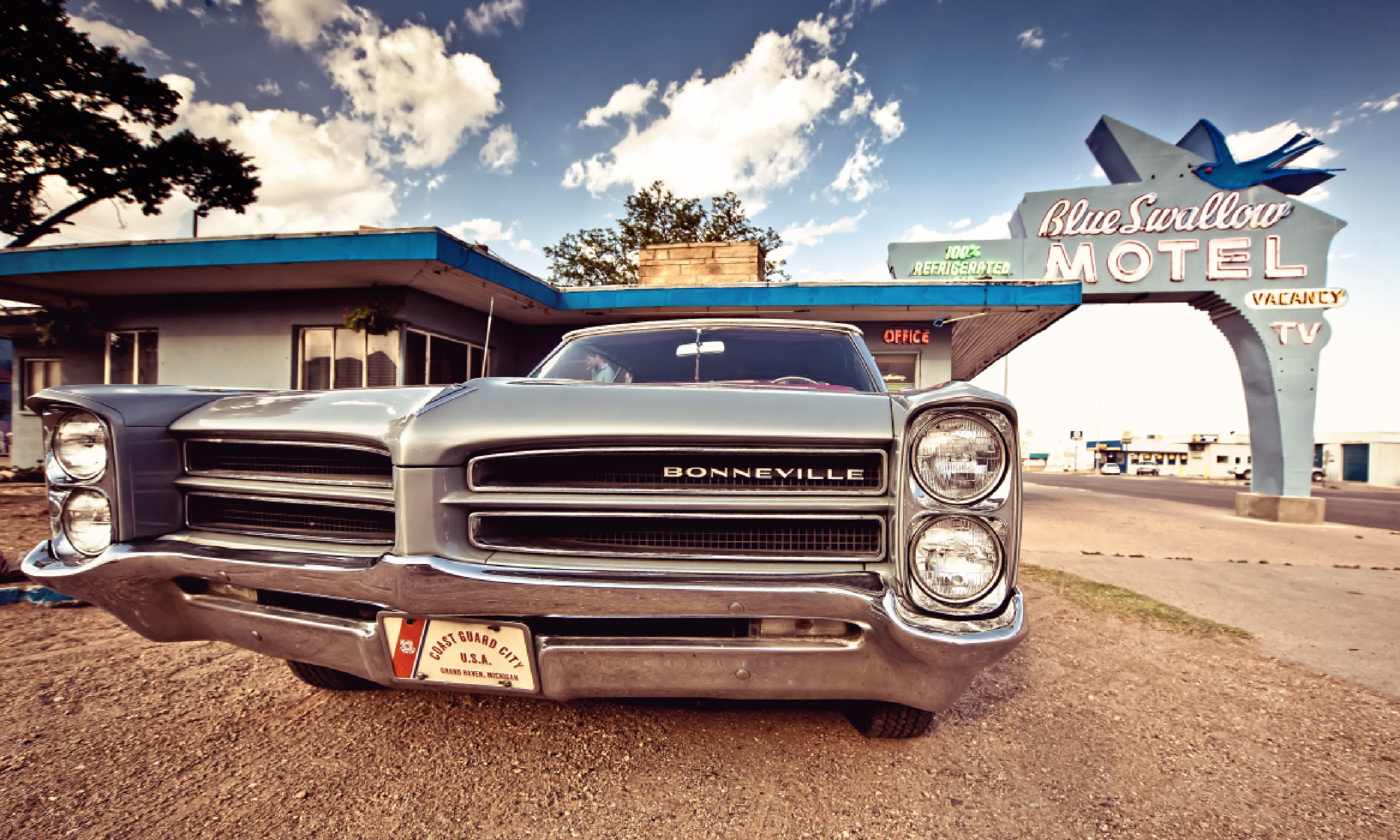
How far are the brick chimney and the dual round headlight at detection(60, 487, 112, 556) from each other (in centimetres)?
935

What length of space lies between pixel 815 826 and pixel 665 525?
860 millimetres

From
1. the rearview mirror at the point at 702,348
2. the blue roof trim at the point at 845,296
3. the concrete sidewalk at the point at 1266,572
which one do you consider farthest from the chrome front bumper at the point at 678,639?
the blue roof trim at the point at 845,296

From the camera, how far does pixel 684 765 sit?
5.77 ft

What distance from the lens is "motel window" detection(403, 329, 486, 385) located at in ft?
27.0

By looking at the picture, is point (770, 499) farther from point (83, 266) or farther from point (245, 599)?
point (83, 266)

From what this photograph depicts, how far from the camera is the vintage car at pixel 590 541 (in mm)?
1353

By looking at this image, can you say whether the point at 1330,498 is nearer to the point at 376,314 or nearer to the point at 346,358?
the point at 376,314

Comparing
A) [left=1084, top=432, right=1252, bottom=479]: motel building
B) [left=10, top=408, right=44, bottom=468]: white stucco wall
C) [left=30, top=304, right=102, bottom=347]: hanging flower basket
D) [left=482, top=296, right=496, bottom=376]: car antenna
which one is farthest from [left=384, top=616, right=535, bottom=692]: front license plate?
[left=1084, top=432, right=1252, bottom=479]: motel building

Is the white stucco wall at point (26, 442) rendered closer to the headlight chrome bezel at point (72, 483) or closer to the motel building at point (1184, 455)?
the headlight chrome bezel at point (72, 483)

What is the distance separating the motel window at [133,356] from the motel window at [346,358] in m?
2.63

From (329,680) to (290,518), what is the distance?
31.9 inches

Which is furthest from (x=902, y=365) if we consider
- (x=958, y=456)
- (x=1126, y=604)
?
(x=958, y=456)

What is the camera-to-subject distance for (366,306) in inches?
310

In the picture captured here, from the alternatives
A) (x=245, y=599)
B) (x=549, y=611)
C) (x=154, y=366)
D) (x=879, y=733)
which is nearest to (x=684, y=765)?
(x=879, y=733)
